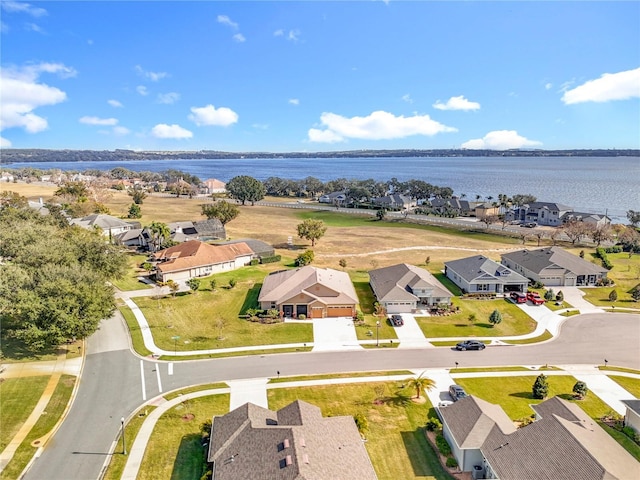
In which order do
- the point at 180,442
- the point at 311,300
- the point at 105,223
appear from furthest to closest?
the point at 105,223 → the point at 311,300 → the point at 180,442

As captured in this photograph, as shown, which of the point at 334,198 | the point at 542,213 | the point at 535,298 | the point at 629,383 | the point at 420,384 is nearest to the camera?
the point at 420,384

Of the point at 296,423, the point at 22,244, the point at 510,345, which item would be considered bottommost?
the point at 510,345

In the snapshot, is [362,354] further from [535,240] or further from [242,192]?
[242,192]

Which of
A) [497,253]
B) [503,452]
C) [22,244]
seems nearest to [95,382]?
[22,244]

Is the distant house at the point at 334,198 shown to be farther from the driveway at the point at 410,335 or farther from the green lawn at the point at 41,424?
the green lawn at the point at 41,424

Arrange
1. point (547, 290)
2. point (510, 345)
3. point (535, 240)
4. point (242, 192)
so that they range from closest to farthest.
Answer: point (510, 345) → point (547, 290) → point (535, 240) → point (242, 192)

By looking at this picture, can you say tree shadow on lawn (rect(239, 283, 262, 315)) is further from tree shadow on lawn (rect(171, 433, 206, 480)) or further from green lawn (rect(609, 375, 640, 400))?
green lawn (rect(609, 375, 640, 400))

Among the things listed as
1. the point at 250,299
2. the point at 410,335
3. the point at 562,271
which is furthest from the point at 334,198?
the point at 410,335

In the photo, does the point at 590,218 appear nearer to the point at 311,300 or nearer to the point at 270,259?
the point at 270,259
